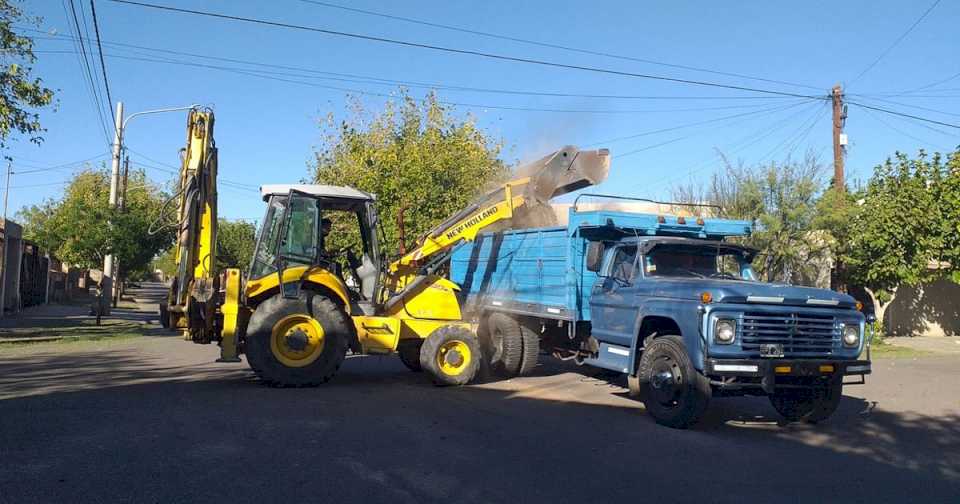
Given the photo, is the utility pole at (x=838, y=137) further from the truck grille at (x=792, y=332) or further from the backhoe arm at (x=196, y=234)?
the backhoe arm at (x=196, y=234)

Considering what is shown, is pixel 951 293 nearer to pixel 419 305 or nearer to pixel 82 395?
pixel 419 305

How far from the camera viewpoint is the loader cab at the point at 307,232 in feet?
35.3

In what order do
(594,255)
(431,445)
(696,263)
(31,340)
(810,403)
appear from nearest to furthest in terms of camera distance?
(431,445), (810,403), (594,255), (696,263), (31,340)

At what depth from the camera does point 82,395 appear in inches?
378

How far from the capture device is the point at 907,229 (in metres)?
19.7

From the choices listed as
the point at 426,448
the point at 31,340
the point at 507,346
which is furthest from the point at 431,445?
the point at 31,340

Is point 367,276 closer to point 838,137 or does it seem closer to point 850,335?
point 850,335

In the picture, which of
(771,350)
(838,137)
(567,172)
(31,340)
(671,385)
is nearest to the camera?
(771,350)

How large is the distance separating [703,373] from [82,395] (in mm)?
7778

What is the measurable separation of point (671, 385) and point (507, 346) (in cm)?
412

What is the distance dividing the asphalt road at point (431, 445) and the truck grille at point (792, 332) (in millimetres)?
1033

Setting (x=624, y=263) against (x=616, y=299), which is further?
(x=624, y=263)

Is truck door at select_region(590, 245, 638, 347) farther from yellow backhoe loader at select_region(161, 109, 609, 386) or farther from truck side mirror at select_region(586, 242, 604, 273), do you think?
yellow backhoe loader at select_region(161, 109, 609, 386)

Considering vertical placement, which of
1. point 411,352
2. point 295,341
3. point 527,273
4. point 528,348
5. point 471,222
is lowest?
point 411,352
